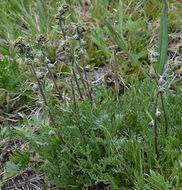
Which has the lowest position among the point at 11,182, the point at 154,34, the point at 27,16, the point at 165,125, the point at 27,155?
the point at 11,182

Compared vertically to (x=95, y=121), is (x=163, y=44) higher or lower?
higher

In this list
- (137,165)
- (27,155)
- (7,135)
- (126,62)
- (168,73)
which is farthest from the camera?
(126,62)

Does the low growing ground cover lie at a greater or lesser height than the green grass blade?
lesser

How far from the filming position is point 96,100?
101 inches

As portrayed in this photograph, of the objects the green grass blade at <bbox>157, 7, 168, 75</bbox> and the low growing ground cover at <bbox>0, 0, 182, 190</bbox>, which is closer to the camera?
the low growing ground cover at <bbox>0, 0, 182, 190</bbox>

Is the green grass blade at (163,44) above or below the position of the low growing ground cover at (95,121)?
above

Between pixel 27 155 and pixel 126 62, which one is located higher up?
pixel 126 62

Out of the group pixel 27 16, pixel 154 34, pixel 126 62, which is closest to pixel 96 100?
pixel 126 62

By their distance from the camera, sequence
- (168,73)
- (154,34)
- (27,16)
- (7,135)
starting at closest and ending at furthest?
(168,73) < (7,135) < (154,34) < (27,16)

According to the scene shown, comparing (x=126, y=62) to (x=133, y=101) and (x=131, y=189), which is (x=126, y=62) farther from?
(x=131, y=189)

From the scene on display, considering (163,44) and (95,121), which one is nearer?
(95,121)

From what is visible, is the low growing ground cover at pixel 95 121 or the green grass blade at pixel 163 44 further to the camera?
the green grass blade at pixel 163 44

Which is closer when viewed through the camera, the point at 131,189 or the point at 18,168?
the point at 131,189

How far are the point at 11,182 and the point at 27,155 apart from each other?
35 centimetres
